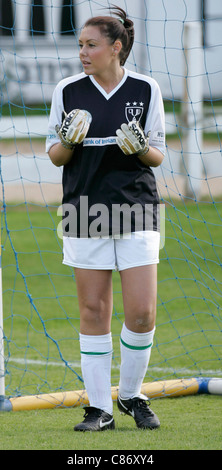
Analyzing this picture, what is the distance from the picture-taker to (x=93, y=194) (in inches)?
125

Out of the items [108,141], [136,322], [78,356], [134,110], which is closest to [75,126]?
[108,141]

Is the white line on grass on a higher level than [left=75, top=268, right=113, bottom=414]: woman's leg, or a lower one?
lower

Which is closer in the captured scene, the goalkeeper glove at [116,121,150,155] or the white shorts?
the goalkeeper glove at [116,121,150,155]

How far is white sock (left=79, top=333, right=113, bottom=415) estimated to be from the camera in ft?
10.6

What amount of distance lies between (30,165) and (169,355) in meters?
10.4

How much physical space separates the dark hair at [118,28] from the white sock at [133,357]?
3.76ft

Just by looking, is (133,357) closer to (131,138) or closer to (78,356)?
(131,138)

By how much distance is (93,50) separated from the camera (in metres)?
3.12

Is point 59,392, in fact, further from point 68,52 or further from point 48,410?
point 68,52

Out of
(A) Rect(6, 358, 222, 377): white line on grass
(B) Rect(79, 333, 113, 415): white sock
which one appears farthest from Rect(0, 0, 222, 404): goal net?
(B) Rect(79, 333, 113, 415): white sock

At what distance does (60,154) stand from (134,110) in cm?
35

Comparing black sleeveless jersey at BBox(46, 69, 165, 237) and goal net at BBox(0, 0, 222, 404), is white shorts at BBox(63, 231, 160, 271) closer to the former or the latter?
black sleeveless jersey at BBox(46, 69, 165, 237)

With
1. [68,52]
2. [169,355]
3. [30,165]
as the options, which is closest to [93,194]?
[169,355]

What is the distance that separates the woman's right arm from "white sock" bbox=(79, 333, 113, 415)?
73cm
